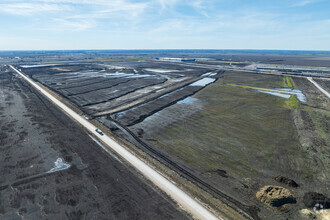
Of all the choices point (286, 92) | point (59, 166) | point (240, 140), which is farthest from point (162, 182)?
point (286, 92)

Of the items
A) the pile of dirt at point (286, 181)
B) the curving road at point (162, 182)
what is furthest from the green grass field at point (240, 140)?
the curving road at point (162, 182)

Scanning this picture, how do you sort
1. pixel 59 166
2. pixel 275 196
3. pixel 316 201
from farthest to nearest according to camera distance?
pixel 59 166
pixel 275 196
pixel 316 201

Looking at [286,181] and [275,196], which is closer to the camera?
[275,196]

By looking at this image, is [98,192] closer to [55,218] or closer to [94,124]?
[55,218]

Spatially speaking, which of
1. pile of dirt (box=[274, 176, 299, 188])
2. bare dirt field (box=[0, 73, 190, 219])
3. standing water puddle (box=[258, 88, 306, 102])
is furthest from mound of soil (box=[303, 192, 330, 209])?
standing water puddle (box=[258, 88, 306, 102])

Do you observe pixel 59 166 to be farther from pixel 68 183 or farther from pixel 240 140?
pixel 240 140

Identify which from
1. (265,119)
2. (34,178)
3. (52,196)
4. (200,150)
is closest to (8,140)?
(34,178)

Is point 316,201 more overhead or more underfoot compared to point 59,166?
more overhead
